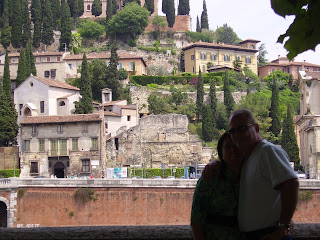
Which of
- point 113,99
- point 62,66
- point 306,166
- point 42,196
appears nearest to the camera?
point 42,196

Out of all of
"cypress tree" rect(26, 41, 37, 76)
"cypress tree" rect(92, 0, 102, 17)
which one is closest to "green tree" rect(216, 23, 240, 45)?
"cypress tree" rect(92, 0, 102, 17)

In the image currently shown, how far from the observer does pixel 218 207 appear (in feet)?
17.8

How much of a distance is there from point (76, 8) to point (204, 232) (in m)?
102

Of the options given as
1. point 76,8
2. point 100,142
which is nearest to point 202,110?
point 100,142

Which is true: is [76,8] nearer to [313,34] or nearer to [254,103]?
[254,103]

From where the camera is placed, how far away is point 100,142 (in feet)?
156

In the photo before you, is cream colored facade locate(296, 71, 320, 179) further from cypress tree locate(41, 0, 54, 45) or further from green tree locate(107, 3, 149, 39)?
green tree locate(107, 3, 149, 39)

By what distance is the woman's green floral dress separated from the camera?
5.42 m

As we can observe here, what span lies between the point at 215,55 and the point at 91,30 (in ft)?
77.0

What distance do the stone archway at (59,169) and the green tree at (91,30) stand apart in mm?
53330

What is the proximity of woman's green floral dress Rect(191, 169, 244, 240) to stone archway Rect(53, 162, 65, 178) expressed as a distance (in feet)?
144

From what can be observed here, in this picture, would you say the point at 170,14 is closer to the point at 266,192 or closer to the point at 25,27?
the point at 25,27

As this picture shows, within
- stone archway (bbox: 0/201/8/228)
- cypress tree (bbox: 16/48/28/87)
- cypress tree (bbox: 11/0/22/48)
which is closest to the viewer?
stone archway (bbox: 0/201/8/228)

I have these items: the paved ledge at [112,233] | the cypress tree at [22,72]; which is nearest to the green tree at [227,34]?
the cypress tree at [22,72]
